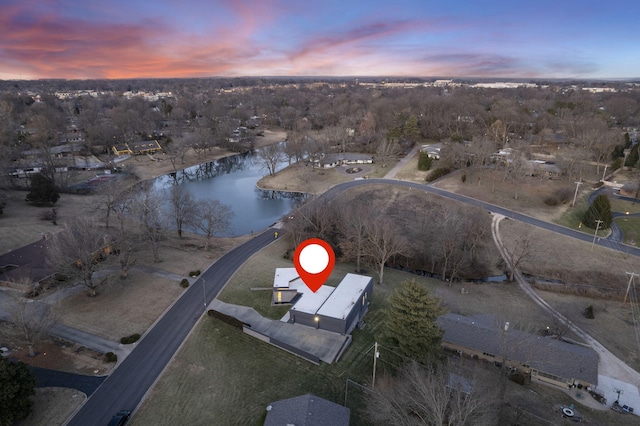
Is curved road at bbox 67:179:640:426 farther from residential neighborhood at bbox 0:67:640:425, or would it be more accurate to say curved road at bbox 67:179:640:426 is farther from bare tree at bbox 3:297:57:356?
bare tree at bbox 3:297:57:356

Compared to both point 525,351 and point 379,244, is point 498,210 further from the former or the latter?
point 525,351

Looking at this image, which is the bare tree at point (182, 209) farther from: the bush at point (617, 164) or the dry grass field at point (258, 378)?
the bush at point (617, 164)

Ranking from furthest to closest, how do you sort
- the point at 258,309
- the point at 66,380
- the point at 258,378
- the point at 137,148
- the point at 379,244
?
the point at 137,148
the point at 379,244
the point at 258,309
the point at 258,378
the point at 66,380

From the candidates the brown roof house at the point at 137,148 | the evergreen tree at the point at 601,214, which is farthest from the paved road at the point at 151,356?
the brown roof house at the point at 137,148

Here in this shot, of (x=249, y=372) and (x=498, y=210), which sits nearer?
(x=249, y=372)

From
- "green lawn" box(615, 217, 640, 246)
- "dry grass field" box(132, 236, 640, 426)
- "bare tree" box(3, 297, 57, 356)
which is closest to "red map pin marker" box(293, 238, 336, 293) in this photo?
"dry grass field" box(132, 236, 640, 426)

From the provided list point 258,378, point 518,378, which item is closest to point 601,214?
point 518,378

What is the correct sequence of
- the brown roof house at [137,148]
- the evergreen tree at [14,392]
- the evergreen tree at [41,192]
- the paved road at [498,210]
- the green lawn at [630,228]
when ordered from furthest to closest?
the brown roof house at [137,148], the evergreen tree at [41,192], the green lawn at [630,228], the paved road at [498,210], the evergreen tree at [14,392]
